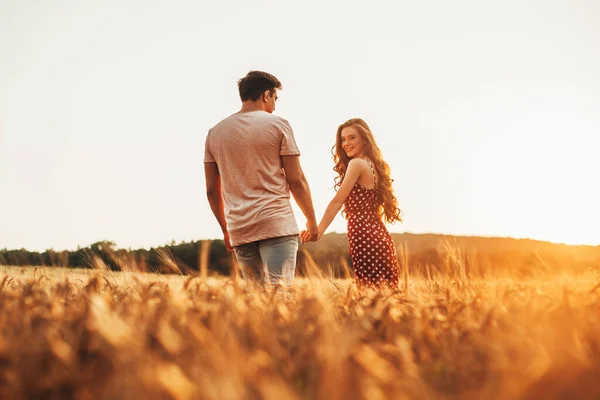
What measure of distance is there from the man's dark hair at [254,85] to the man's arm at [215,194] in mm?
757

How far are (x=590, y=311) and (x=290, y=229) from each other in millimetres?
2803

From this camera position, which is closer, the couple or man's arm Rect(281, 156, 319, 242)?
the couple

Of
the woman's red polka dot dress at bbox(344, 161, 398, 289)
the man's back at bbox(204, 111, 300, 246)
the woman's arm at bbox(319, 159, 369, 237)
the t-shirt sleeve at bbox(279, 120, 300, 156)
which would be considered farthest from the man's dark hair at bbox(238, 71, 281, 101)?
the woman's red polka dot dress at bbox(344, 161, 398, 289)

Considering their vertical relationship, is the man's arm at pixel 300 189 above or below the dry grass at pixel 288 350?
above

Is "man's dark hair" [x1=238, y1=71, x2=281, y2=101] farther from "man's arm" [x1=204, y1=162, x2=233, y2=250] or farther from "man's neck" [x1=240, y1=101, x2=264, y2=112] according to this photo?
"man's arm" [x1=204, y1=162, x2=233, y2=250]

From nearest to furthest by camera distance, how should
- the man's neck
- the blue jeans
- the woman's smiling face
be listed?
1. the blue jeans
2. the man's neck
3. the woman's smiling face

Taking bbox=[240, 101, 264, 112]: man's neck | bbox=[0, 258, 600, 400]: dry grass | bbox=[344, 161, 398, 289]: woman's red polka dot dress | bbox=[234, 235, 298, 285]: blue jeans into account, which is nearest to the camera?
bbox=[0, 258, 600, 400]: dry grass

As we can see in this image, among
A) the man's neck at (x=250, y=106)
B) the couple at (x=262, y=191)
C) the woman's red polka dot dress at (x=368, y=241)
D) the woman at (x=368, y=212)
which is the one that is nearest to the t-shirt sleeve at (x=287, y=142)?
the couple at (x=262, y=191)

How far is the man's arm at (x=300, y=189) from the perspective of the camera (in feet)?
16.1

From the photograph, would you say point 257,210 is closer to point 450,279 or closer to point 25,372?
point 450,279

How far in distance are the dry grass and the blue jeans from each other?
83.2 inches

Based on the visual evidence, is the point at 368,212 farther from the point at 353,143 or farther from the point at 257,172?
the point at 257,172

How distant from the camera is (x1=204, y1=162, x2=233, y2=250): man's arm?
210 inches

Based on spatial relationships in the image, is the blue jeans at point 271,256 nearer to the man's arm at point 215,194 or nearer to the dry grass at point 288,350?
the man's arm at point 215,194
